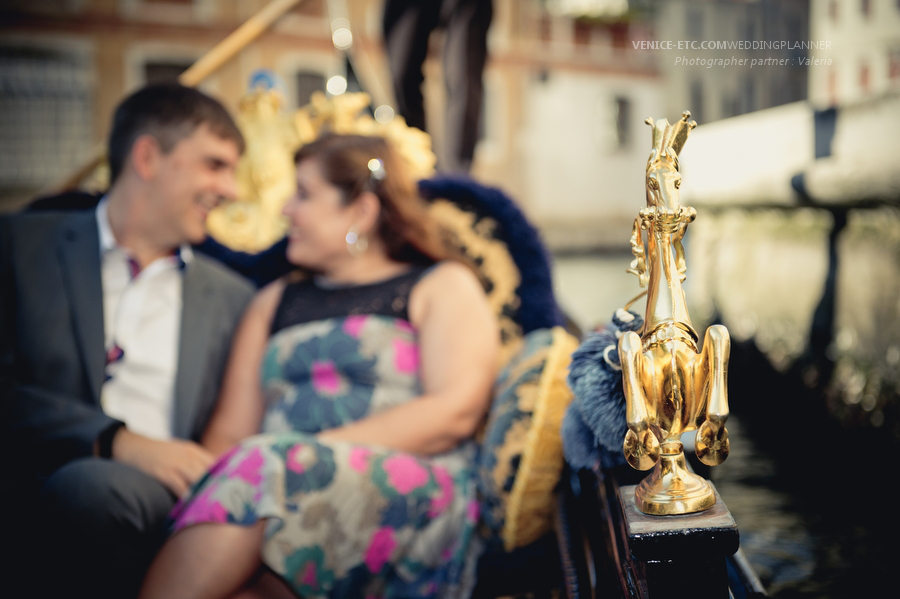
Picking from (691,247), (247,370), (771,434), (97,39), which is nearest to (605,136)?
(97,39)

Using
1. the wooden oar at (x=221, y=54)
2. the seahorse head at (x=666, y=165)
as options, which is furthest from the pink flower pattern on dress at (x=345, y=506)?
the wooden oar at (x=221, y=54)

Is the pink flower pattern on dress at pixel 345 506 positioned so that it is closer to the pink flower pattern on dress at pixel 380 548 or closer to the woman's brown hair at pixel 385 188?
the pink flower pattern on dress at pixel 380 548

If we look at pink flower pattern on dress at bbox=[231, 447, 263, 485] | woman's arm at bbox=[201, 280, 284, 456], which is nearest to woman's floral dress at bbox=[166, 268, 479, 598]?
pink flower pattern on dress at bbox=[231, 447, 263, 485]

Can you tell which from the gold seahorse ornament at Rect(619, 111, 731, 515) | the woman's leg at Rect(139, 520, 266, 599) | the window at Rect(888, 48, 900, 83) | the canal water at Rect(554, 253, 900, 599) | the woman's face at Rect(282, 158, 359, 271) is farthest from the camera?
the window at Rect(888, 48, 900, 83)

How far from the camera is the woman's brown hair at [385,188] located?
4.91ft

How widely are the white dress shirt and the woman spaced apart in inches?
4.9

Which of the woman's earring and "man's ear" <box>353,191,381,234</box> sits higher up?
"man's ear" <box>353,191,381,234</box>

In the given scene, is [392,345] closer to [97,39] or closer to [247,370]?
[247,370]

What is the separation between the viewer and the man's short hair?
5.00 ft

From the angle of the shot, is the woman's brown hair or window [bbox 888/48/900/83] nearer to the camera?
the woman's brown hair

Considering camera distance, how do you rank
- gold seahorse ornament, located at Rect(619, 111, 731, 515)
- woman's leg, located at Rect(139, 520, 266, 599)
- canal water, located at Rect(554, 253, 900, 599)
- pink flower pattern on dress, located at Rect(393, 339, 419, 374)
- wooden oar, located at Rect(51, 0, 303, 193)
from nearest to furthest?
gold seahorse ornament, located at Rect(619, 111, 731, 515), woman's leg, located at Rect(139, 520, 266, 599), pink flower pattern on dress, located at Rect(393, 339, 419, 374), canal water, located at Rect(554, 253, 900, 599), wooden oar, located at Rect(51, 0, 303, 193)

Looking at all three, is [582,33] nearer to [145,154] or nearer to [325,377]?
[145,154]

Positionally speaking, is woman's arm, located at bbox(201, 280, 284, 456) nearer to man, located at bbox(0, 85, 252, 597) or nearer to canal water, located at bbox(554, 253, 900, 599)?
man, located at bbox(0, 85, 252, 597)

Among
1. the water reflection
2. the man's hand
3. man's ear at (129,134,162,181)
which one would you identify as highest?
man's ear at (129,134,162,181)
